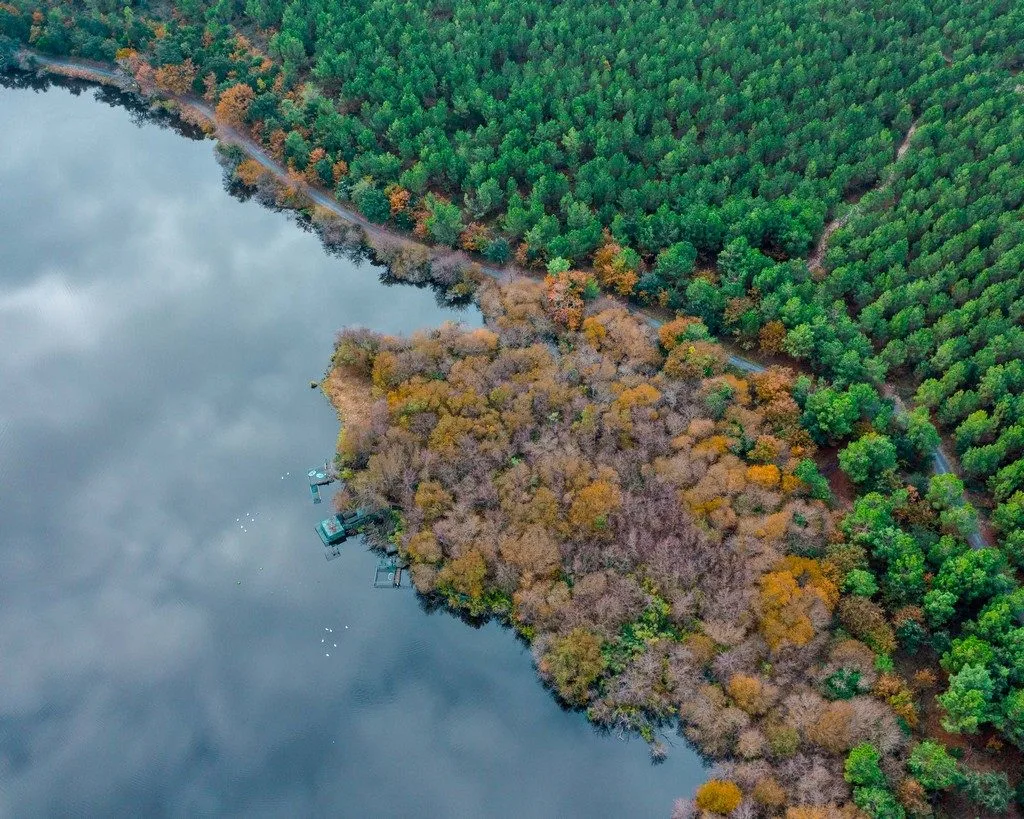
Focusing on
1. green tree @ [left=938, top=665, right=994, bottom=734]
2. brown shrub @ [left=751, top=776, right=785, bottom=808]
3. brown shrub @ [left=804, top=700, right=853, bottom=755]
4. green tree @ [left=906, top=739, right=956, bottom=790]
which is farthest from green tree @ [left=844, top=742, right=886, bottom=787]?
green tree @ [left=938, top=665, right=994, bottom=734]

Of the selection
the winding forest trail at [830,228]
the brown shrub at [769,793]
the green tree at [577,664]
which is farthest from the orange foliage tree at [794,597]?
the winding forest trail at [830,228]

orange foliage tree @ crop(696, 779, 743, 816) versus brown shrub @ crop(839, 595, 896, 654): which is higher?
brown shrub @ crop(839, 595, 896, 654)

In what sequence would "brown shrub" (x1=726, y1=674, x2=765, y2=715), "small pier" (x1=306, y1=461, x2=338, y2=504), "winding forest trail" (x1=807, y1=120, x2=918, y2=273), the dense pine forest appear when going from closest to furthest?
"brown shrub" (x1=726, y1=674, x2=765, y2=715), the dense pine forest, "small pier" (x1=306, y1=461, x2=338, y2=504), "winding forest trail" (x1=807, y1=120, x2=918, y2=273)

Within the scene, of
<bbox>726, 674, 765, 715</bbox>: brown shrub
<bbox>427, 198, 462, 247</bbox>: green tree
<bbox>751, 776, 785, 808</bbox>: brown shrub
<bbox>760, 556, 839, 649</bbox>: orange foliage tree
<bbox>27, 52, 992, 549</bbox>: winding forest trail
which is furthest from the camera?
<bbox>427, 198, 462, 247</bbox>: green tree

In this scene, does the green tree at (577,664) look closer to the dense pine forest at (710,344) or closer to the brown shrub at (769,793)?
the dense pine forest at (710,344)

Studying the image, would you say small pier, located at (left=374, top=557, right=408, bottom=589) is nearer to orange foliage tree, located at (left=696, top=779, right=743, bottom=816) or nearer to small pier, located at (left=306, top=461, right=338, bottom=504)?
small pier, located at (left=306, top=461, right=338, bottom=504)

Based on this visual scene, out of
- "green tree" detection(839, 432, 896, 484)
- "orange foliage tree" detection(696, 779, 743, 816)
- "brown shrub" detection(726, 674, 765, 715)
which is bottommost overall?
"orange foliage tree" detection(696, 779, 743, 816)
